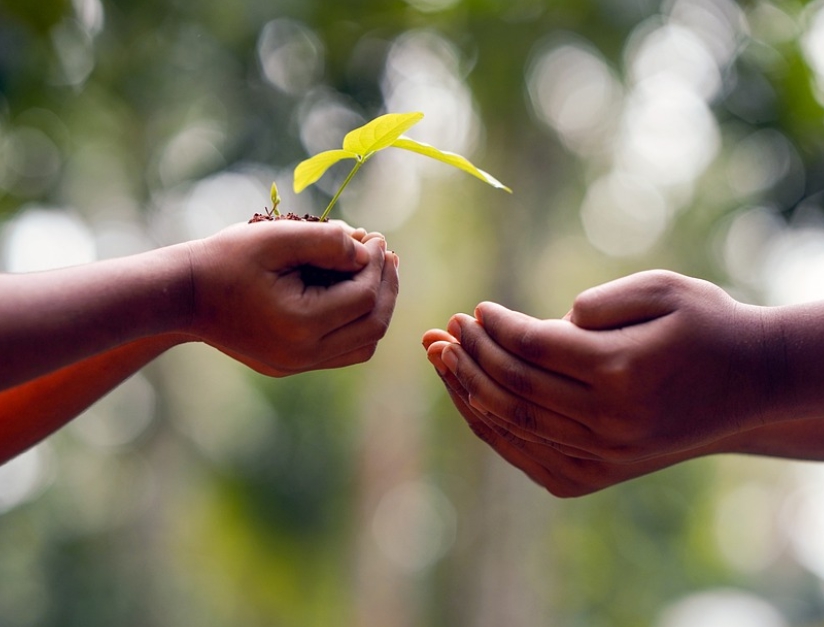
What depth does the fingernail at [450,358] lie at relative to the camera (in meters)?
0.83

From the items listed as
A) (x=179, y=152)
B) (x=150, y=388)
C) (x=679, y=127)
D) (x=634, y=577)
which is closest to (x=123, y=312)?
(x=179, y=152)

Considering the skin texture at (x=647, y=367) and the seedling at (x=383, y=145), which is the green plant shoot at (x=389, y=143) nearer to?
the seedling at (x=383, y=145)

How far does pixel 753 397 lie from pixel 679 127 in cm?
390

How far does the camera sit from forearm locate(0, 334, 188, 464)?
89 centimetres

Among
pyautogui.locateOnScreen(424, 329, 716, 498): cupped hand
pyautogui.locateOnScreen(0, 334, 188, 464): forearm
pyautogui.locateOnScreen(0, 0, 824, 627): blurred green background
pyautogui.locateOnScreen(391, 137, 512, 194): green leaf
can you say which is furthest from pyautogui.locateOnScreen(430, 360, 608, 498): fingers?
pyautogui.locateOnScreen(0, 0, 824, 627): blurred green background

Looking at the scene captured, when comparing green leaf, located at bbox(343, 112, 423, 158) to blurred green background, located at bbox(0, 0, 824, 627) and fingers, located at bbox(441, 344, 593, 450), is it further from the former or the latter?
blurred green background, located at bbox(0, 0, 824, 627)

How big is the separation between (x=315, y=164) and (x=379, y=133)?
10 centimetres

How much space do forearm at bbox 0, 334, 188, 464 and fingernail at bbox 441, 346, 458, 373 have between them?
11.4 inches

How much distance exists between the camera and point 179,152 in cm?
412

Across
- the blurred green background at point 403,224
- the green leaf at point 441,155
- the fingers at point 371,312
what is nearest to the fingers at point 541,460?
the fingers at point 371,312

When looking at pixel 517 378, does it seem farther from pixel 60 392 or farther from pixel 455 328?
pixel 60 392

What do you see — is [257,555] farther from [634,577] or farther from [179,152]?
[634,577]

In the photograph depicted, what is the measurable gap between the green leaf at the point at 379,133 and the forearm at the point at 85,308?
259mm

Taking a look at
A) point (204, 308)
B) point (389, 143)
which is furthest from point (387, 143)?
point (204, 308)
